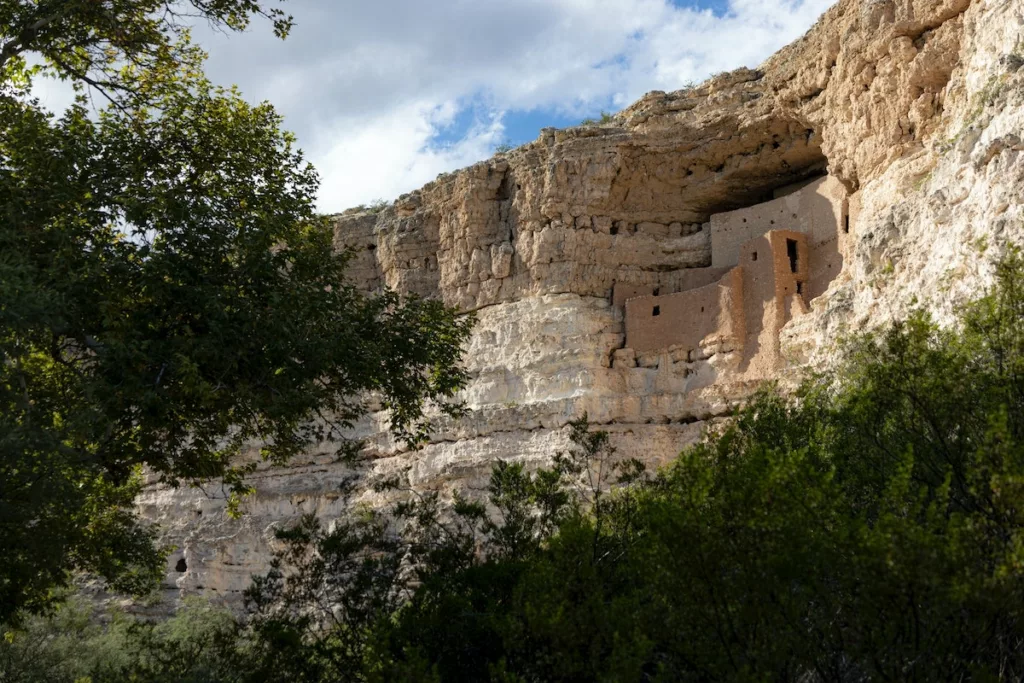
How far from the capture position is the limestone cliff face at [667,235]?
19.5 metres

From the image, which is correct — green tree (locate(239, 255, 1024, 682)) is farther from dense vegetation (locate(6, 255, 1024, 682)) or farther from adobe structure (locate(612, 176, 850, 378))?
adobe structure (locate(612, 176, 850, 378))


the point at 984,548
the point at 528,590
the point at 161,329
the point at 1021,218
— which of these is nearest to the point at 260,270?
the point at 161,329

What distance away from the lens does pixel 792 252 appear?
23.5 m

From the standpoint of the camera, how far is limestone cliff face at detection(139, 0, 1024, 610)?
19500 mm

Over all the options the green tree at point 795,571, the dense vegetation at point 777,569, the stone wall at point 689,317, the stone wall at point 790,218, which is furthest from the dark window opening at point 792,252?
the green tree at point 795,571

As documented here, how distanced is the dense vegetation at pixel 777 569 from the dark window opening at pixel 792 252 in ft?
34.2

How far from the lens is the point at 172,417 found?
10.9 meters

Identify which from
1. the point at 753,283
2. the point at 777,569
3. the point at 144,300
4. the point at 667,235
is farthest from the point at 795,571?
the point at 667,235

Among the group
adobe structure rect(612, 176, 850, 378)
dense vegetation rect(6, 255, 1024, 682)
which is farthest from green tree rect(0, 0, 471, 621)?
adobe structure rect(612, 176, 850, 378)

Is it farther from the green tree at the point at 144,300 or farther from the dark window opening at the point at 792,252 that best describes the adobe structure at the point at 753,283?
the green tree at the point at 144,300

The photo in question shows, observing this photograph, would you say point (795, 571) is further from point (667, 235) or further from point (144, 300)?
point (667, 235)

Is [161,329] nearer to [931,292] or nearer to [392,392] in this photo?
[392,392]

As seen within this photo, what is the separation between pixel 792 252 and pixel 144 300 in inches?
603

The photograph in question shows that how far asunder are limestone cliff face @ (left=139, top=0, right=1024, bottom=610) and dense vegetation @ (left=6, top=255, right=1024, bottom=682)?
715 cm
